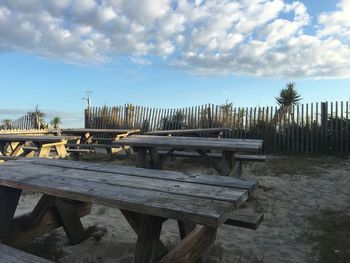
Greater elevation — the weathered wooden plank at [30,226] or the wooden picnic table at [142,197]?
the wooden picnic table at [142,197]

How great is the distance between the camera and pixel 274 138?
442 inches

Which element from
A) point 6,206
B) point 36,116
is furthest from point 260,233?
point 36,116

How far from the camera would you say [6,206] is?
2.81 meters

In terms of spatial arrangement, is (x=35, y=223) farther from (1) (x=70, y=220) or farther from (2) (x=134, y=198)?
(2) (x=134, y=198)

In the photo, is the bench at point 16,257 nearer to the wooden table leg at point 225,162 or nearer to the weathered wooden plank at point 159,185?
the weathered wooden plank at point 159,185

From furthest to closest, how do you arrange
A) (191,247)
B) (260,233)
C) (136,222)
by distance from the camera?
(260,233)
(136,222)
(191,247)

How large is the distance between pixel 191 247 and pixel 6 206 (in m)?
1.65

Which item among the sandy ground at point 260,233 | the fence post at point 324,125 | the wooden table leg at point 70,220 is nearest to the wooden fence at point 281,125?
the fence post at point 324,125

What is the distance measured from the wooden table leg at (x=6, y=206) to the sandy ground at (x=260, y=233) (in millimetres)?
471

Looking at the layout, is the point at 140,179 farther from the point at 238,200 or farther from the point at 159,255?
the point at 238,200

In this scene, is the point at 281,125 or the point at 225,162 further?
the point at 281,125

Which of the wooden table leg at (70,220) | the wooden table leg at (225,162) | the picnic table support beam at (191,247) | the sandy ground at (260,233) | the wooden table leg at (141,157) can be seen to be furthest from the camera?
the wooden table leg at (141,157)

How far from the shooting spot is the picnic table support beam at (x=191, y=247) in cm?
189

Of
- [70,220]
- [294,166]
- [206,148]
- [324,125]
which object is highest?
[324,125]
